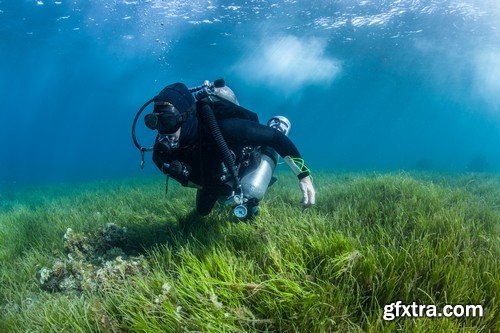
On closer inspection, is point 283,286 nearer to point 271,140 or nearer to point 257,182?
point 257,182

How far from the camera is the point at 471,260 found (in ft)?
8.77

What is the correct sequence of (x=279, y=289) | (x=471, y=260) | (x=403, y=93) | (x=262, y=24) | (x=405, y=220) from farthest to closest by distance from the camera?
(x=403, y=93) → (x=262, y=24) → (x=405, y=220) → (x=471, y=260) → (x=279, y=289)

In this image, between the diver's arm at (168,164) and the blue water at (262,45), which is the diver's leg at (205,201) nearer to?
the diver's arm at (168,164)

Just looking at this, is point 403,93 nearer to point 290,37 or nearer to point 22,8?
point 290,37

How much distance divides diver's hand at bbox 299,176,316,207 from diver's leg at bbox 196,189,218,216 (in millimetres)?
1213

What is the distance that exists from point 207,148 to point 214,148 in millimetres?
97

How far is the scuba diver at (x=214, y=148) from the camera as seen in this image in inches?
154

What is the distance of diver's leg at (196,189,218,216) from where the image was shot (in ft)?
15.1

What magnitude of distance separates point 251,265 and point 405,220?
2.12 meters

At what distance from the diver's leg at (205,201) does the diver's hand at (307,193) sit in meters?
1.21

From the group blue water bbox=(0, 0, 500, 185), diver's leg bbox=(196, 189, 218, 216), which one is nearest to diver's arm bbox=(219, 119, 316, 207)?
diver's leg bbox=(196, 189, 218, 216)

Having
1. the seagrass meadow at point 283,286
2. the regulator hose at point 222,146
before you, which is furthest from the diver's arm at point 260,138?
the seagrass meadow at point 283,286

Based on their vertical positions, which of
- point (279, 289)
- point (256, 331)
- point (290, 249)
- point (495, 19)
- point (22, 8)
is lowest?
point (256, 331)

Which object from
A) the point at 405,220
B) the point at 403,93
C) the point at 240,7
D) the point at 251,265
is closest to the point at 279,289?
the point at 251,265
